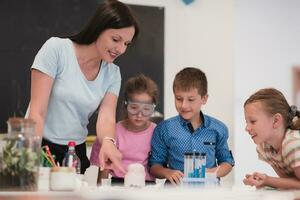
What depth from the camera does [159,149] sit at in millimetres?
2113

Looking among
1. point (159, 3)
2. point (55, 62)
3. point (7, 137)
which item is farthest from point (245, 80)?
point (7, 137)

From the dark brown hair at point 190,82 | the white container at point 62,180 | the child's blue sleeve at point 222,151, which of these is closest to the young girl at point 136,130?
the dark brown hair at point 190,82

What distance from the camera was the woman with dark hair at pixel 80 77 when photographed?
172 centimetres

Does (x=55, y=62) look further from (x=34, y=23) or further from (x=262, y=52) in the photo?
(x=262, y=52)

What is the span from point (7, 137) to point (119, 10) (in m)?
0.75

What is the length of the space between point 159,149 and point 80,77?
1.67 ft

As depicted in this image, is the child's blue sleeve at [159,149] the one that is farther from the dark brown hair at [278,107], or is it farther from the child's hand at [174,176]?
the dark brown hair at [278,107]

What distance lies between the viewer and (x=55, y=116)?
1841mm

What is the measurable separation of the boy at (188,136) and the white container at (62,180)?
32.8 inches

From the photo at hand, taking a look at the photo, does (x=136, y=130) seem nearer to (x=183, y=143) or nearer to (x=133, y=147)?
(x=133, y=147)

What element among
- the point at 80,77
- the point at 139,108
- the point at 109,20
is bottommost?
the point at 139,108

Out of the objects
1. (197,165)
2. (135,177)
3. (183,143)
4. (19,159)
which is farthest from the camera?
(183,143)

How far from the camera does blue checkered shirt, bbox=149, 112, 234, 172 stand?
2102 mm

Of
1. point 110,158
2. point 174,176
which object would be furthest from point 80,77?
point 174,176
